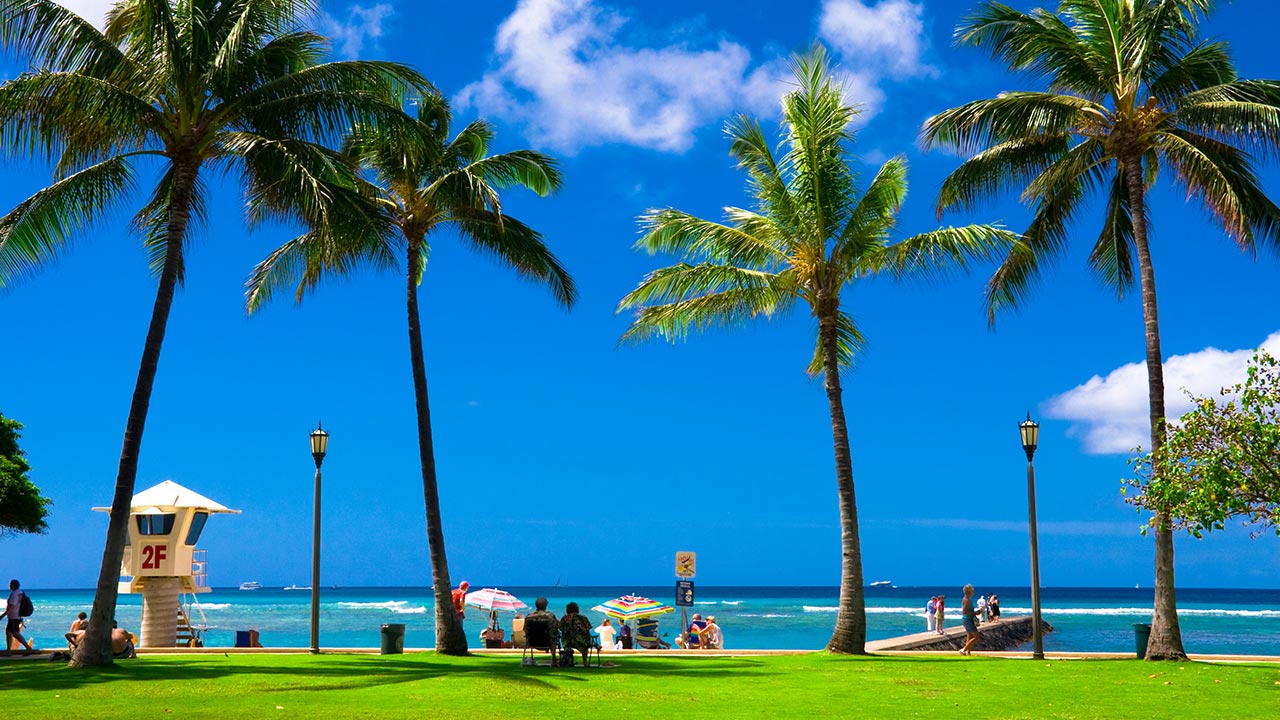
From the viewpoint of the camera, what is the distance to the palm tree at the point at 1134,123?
18.8m

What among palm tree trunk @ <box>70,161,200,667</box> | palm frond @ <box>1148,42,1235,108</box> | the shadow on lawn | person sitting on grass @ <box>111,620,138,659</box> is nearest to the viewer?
the shadow on lawn

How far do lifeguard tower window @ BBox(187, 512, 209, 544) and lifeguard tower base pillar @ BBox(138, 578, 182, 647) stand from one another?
37.3 inches

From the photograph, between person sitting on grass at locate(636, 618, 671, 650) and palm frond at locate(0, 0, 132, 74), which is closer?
palm frond at locate(0, 0, 132, 74)

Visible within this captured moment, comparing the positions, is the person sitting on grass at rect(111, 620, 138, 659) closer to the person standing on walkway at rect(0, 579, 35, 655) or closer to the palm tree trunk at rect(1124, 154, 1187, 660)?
the person standing on walkway at rect(0, 579, 35, 655)

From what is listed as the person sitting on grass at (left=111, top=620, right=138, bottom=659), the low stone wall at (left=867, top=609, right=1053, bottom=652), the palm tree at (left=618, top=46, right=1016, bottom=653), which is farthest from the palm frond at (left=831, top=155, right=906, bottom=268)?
the person sitting on grass at (left=111, top=620, right=138, bottom=659)

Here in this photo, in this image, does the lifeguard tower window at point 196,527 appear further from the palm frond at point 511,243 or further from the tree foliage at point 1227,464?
the tree foliage at point 1227,464

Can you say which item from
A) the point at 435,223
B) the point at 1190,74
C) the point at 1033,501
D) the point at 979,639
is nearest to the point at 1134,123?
the point at 1190,74

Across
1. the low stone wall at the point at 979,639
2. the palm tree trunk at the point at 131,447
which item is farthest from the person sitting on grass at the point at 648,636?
the palm tree trunk at the point at 131,447

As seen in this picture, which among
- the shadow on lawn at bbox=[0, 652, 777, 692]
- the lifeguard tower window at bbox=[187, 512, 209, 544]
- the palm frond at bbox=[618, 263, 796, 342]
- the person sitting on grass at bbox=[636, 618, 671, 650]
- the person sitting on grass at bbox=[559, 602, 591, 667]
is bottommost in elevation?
the person sitting on grass at bbox=[636, 618, 671, 650]

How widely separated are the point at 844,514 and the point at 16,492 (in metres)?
16.4

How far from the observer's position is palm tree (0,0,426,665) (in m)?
16.0

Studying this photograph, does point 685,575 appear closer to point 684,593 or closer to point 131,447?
point 684,593

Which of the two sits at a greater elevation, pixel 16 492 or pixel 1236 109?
pixel 1236 109

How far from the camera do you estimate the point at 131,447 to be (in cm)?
1634
